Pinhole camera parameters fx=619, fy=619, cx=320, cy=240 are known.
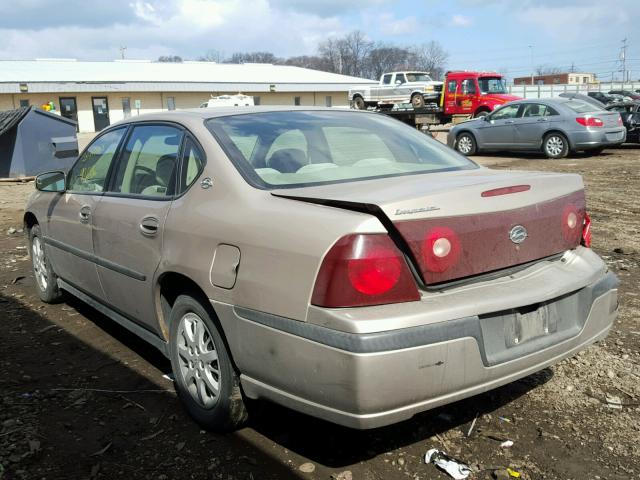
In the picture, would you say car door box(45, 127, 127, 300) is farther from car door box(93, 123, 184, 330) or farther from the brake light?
the brake light

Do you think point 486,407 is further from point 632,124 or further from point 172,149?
point 632,124

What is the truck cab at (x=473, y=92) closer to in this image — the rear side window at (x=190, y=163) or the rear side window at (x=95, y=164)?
the rear side window at (x=95, y=164)

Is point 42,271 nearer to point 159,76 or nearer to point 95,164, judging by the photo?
point 95,164

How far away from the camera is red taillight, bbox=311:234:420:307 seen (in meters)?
2.36

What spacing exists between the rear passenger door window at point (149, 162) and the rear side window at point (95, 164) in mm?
215

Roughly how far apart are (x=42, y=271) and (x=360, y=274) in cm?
389

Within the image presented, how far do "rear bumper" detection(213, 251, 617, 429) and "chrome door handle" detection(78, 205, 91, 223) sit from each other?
1.74 metres

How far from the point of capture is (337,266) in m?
2.37

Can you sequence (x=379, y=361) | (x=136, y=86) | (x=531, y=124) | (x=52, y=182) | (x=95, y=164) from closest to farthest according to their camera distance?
(x=379, y=361)
(x=95, y=164)
(x=52, y=182)
(x=531, y=124)
(x=136, y=86)

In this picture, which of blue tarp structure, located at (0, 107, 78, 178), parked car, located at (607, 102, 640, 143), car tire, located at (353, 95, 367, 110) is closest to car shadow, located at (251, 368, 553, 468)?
blue tarp structure, located at (0, 107, 78, 178)

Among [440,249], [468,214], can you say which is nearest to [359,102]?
[468,214]

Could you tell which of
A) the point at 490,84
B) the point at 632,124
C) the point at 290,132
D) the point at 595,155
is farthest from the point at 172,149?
the point at 490,84

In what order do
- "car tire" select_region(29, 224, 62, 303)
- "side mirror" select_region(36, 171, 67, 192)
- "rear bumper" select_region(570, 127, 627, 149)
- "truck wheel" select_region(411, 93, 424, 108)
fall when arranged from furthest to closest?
"truck wheel" select_region(411, 93, 424, 108), "rear bumper" select_region(570, 127, 627, 149), "car tire" select_region(29, 224, 62, 303), "side mirror" select_region(36, 171, 67, 192)

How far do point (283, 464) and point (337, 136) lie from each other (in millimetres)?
1811
